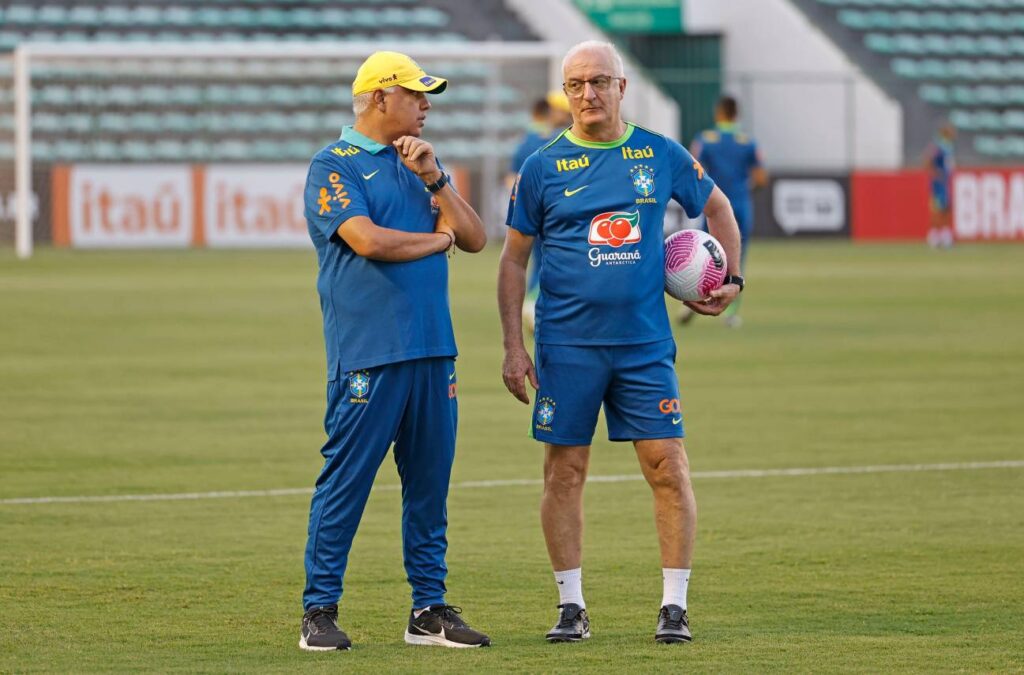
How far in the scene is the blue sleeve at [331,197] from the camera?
20.1 ft

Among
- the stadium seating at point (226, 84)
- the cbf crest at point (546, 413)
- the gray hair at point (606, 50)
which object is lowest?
the cbf crest at point (546, 413)

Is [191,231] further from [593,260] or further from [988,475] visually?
[593,260]

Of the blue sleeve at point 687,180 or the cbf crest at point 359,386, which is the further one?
the blue sleeve at point 687,180

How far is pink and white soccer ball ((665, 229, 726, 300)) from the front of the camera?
265 inches

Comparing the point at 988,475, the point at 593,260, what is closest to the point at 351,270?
the point at 593,260

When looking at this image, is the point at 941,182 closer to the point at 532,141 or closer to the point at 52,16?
the point at 52,16

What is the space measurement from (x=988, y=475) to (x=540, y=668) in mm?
4740

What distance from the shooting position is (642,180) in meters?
6.49

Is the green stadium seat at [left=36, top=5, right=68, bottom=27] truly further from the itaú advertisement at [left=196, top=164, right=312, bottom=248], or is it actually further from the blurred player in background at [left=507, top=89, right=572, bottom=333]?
the blurred player in background at [left=507, top=89, right=572, bottom=333]

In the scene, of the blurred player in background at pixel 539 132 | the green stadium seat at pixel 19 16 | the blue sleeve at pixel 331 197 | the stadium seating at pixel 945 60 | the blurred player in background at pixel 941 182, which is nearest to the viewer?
the blue sleeve at pixel 331 197

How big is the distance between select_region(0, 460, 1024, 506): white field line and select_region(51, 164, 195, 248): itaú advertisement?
949 inches

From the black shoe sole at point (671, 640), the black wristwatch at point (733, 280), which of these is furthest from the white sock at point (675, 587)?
the black wristwatch at point (733, 280)

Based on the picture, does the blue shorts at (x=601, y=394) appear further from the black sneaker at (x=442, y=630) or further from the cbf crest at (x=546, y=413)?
the black sneaker at (x=442, y=630)

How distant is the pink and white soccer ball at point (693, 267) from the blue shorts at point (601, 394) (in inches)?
11.5
